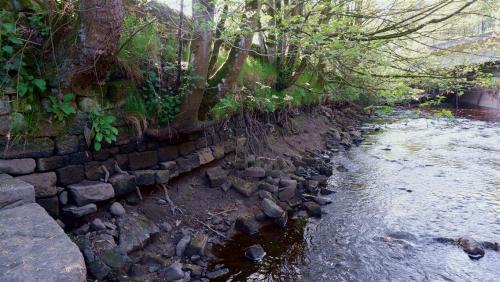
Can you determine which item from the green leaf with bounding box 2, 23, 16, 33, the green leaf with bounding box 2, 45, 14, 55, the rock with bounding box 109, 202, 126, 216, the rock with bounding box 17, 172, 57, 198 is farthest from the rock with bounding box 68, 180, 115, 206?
the green leaf with bounding box 2, 23, 16, 33

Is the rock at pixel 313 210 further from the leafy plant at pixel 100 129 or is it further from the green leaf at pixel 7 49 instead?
the green leaf at pixel 7 49

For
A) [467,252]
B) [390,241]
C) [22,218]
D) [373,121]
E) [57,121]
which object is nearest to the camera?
[22,218]

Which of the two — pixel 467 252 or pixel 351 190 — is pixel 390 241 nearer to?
pixel 467 252

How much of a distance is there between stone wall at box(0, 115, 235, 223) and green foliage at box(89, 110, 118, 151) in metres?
0.13

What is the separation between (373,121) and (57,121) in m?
15.1

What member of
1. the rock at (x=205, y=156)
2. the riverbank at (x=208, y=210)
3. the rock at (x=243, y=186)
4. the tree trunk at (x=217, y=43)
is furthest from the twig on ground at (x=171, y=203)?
the tree trunk at (x=217, y=43)

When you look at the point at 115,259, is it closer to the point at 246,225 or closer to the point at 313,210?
the point at 246,225

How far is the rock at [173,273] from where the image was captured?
3.76 m

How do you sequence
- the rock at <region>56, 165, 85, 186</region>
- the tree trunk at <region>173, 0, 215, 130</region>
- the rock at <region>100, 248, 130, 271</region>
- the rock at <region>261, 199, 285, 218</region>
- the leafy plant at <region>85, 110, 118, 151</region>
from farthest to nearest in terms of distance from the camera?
1. the rock at <region>261, 199, 285, 218</region>
2. the tree trunk at <region>173, 0, 215, 130</region>
3. the leafy plant at <region>85, 110, 118, 151</region>
4. the rock at <region>56, 165, 85, 186</region>
5. the rock at <region>100, 248, 130, 271</region>

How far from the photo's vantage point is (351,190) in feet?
22.8

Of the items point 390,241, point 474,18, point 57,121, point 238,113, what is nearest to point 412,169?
point 474,18

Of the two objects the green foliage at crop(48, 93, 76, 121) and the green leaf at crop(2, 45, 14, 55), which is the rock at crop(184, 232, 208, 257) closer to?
the green foliage at crop(48, 93, 76, 121)

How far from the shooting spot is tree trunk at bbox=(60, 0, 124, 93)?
3602mm

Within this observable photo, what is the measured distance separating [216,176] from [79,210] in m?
2.33
